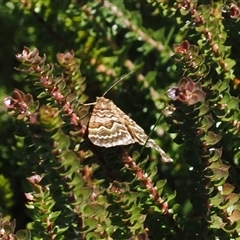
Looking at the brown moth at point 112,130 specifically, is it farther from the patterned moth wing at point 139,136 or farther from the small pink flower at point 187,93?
the small pink flower at point 187,93

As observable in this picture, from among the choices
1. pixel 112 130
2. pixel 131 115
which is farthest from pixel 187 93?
pixel 131 115

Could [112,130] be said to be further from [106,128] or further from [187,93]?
[187,93]

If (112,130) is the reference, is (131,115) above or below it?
below

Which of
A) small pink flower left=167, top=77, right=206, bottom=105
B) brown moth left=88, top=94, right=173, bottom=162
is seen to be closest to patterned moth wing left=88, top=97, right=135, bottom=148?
brown moth left=88, top=94, right=173, bottom=162

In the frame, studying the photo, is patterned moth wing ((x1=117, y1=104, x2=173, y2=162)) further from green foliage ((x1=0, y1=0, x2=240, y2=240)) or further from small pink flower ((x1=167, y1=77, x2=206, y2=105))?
small pink flower ((x1=167, y1=77, x2=206, y2=105))

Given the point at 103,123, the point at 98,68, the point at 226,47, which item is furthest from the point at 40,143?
the point at 98,68

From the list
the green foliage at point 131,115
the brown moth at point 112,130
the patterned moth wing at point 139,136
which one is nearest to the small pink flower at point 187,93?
the green foliage at point 131,115
